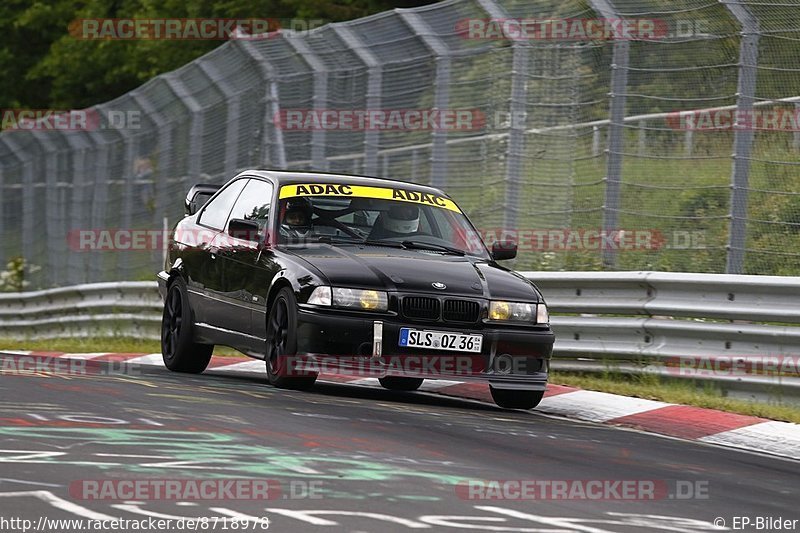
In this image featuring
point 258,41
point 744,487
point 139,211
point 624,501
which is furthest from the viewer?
point 139,211

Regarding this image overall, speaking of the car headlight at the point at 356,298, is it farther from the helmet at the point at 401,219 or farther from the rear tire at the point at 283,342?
the helmet at the point at 401,219

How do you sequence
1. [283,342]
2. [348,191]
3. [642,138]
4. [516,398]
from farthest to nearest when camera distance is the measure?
[642,138] → [348,191] → [516,398] → [283,342]

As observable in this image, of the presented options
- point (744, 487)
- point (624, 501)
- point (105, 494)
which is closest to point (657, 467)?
point (744, 487)

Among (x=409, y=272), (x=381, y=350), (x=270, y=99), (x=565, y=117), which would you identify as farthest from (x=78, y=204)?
(x=381, y=350)

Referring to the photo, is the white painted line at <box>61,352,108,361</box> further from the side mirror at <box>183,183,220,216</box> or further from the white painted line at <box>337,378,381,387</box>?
the white painted line at <box>337,378,381,387</box>

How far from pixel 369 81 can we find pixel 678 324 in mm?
5299

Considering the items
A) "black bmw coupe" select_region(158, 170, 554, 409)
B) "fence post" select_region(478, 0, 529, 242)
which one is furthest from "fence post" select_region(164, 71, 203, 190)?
"black bmw coupe" select_region(158, 170, 554, 409)

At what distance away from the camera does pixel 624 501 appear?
258 inches

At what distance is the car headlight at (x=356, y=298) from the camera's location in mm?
9875

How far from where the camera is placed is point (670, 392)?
1120cm

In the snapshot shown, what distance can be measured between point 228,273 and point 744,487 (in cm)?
509

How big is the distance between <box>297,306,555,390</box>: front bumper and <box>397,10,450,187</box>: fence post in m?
4.95

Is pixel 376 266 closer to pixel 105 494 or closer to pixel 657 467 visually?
pixel 657 467

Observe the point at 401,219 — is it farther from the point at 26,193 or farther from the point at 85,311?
the point at 26,193
